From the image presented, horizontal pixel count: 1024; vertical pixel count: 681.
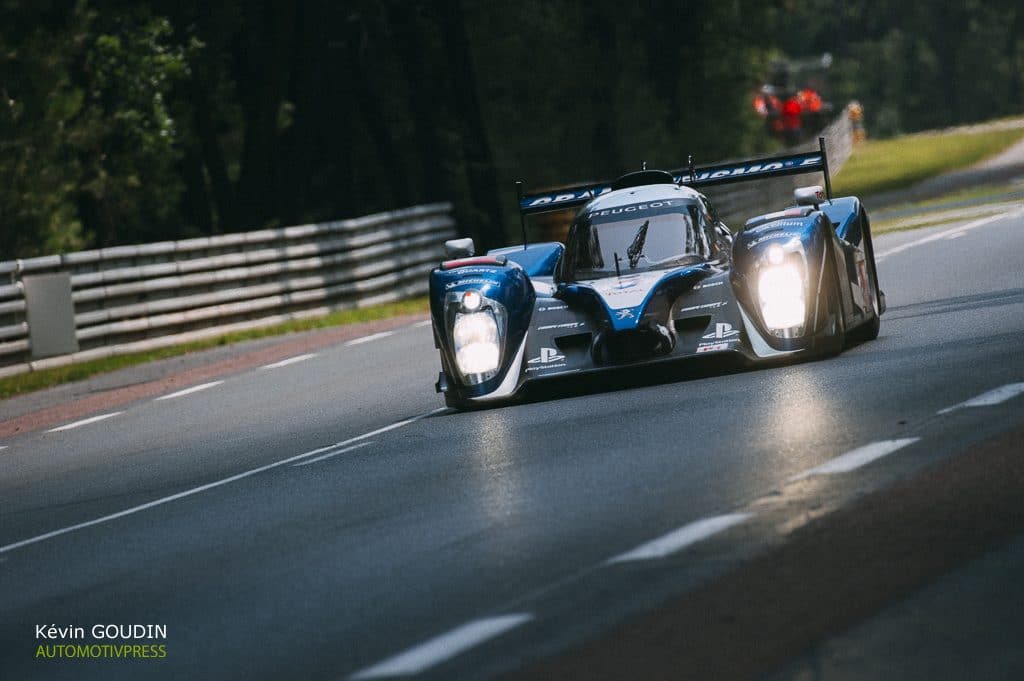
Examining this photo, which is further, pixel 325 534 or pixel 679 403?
pixel 679 403

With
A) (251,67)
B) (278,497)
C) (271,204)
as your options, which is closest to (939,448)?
(278,497)

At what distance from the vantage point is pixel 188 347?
23594 millimetres

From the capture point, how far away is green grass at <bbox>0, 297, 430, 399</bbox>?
20.6m

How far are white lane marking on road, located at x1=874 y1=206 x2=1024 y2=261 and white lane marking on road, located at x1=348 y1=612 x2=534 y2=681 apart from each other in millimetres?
16663

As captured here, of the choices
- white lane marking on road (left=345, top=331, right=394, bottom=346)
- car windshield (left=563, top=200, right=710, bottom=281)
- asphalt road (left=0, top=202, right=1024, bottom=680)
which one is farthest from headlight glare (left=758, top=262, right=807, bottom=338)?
white lane marking on road (left=345, top=331, right=394, bottom=346)

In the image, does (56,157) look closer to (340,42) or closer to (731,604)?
(340,42)

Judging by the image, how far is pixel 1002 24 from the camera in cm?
12800

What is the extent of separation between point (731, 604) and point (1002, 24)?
127m

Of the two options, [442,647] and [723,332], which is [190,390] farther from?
[442,647]

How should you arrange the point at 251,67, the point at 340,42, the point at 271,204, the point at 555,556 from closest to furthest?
1. the point at 555,556
2. the point at 271,204
3. the point at 251,67
4. the point at 340,42

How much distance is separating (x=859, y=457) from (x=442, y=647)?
2.87m

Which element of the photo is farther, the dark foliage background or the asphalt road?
the dark foliage background

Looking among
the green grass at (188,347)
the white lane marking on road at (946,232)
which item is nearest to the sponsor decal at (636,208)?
the green grass at (188,347)

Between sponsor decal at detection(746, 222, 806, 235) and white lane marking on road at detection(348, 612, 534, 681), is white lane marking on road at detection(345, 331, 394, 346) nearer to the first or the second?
sponsor decal at detection(746, 222, 806, 235)
